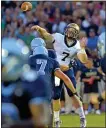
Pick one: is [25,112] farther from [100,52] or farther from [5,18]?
[5,18]

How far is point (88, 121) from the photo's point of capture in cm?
1229

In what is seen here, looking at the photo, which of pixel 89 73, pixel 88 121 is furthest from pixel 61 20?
pixel 88 121

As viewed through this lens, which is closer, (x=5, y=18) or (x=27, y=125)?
(x=27, y=125)

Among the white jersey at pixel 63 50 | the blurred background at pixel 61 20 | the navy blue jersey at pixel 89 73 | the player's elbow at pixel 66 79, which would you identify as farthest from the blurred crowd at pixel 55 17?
the player's elbow at pixel 66 79

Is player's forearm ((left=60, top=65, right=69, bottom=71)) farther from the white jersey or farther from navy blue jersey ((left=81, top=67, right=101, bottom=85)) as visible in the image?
navy blue jersey ((left=81, top=67, right=101, bottom=85))

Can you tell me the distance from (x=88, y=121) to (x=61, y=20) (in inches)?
190

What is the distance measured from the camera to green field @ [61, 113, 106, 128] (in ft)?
37.2

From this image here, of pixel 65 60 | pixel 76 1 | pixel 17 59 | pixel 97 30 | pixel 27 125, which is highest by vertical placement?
pixel 76 1

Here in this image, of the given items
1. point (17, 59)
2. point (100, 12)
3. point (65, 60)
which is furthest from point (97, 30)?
point (17, 59)

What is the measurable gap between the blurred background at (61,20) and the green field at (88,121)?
82 cm

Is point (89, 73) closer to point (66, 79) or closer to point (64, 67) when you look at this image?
point (64, 67)

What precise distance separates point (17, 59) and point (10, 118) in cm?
36

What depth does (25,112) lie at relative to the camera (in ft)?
10.5

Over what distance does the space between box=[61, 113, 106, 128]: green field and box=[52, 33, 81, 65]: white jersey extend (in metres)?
2.06
